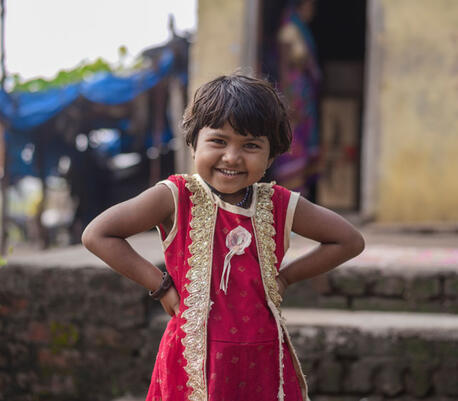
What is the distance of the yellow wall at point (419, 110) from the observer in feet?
16.1

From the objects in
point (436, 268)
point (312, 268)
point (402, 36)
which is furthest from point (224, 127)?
point (402, 36)

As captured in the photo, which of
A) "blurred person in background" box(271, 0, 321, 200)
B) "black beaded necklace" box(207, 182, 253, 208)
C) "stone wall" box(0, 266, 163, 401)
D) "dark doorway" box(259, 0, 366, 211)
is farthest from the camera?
"dark doorway" box(259, 0, 366, 211)

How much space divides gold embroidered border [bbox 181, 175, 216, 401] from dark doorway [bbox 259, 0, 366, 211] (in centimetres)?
572

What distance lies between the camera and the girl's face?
1.42 meters

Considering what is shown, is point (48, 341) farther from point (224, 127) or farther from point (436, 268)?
point (436, 268)

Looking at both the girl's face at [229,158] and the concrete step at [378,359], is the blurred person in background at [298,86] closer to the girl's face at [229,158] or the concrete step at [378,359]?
the concrete step at [378,359]

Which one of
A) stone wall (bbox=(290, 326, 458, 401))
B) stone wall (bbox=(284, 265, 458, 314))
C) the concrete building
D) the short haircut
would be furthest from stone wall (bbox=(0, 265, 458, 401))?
the concrete building

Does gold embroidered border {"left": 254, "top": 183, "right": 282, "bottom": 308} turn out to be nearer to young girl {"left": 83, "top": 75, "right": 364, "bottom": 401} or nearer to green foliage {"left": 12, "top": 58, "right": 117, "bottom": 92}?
young girl {"left": 83, "top": 75, "right": 364, "bottom": 401}

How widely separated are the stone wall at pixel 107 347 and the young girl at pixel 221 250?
3.36 ft

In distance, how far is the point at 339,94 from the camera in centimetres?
788

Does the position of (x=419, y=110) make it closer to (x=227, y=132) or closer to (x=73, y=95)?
(x=227, y=132)

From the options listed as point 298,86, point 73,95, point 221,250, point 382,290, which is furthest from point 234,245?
point 73,95

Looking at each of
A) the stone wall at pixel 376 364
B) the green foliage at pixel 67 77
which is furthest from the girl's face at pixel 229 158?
the green foliage at pixel 67 77

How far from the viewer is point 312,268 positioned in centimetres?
164
